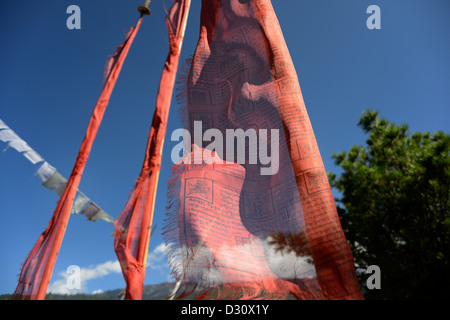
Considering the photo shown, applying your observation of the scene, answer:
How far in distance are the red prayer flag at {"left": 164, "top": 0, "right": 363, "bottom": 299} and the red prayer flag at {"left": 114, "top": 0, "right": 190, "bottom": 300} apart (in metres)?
0.14

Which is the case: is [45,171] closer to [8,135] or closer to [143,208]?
[8,135]

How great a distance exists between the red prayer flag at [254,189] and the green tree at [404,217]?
405 centimetres

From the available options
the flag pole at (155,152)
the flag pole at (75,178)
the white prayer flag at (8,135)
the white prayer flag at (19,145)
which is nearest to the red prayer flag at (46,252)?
the flag pole at (75,178)

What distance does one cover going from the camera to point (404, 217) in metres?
4.89

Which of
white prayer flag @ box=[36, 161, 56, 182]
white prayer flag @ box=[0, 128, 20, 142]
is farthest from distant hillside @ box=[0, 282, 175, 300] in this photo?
white prayer flag @ box=[0, 128, 20, 142]

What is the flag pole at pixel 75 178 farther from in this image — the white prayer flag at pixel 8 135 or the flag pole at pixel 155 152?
the white prayer flag at pixel 8 135

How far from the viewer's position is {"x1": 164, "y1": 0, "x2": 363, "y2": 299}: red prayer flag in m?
1.38

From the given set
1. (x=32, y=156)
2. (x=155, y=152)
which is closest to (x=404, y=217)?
(x=155, y=152)

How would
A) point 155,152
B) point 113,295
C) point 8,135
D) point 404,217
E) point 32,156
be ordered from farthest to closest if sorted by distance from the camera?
point 113,295 → point 404,217 → point 32,156 → point 8,135 → point 155,152

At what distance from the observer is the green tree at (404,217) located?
4.43 m

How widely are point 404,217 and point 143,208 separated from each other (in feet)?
16.7
